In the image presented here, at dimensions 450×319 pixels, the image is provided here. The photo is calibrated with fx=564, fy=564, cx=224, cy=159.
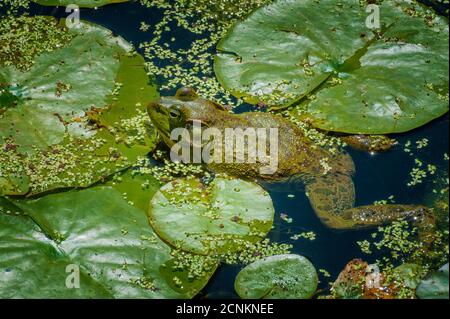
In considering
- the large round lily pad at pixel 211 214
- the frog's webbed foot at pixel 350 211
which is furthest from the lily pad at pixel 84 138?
the frog's webbed foot at pixel 350 211

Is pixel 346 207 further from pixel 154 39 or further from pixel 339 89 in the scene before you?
pixel 154 39

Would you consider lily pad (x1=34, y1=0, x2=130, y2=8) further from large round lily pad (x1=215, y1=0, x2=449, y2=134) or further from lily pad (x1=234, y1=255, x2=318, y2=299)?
lily pad (x1=234, y1=255, x2=318, y2=299)

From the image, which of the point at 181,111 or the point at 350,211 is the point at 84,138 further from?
the point at 350,211

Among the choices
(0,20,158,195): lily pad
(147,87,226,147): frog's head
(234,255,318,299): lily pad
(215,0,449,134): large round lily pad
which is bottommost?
(234,255,318,299): lily pad

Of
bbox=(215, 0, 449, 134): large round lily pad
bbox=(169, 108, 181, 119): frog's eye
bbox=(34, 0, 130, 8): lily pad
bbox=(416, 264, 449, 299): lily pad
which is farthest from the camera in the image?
bbox=(34, 0, 130, 8): lily pad

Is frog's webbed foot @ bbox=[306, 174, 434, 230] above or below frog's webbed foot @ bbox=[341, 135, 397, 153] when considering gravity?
below

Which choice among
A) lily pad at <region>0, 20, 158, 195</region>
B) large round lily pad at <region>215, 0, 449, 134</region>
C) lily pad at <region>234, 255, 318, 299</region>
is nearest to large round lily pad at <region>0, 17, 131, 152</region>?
lily pad at <region>0, 20, 158, 195</region>
